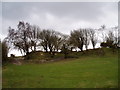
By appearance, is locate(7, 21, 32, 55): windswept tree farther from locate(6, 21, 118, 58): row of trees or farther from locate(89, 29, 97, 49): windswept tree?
locate(89, 29, 97, 49): windswept tree

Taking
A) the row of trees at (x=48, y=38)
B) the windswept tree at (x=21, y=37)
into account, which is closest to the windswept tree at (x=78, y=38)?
the row of trees at (x=48, y=38)

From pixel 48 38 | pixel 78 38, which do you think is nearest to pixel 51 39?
pixel 48 38

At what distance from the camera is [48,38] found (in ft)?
215

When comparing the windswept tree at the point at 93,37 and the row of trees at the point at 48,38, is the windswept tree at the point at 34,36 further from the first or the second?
the windswept tree at the point at 93,37

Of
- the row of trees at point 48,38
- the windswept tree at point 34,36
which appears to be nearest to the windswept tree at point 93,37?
the row of trees at point 48,38

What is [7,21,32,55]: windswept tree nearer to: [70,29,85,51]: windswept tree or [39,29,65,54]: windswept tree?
[39,29,65,54]: windswept tree

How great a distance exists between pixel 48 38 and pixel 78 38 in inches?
441

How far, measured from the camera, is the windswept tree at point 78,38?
65062 mm

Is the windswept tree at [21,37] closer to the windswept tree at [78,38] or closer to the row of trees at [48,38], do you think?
the row of trees at [48,38]

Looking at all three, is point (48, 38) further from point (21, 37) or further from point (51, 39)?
point (21, 37)

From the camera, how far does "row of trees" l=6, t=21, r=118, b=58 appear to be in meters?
59.1

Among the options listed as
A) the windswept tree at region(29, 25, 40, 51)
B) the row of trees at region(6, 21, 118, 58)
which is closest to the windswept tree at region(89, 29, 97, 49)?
the row of trees at region(6, 21, 118, 58)

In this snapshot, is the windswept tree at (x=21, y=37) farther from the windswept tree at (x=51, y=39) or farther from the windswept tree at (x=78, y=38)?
the windswept tree at (x=78, y=38)

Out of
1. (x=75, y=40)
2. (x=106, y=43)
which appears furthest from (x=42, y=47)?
(x=106, y=43)
